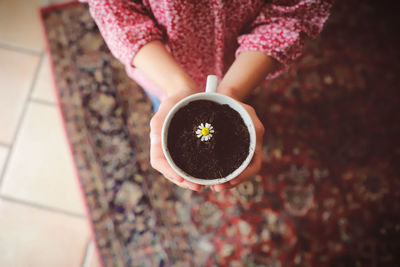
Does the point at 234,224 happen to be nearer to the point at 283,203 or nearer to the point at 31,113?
the point at 283,203

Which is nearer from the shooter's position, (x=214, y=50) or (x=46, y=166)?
(x=214, y=50)

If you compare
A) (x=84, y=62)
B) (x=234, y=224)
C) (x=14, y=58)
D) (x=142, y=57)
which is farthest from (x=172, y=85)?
(x=14, y=58)

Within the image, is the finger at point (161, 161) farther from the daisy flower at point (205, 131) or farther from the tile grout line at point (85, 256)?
the tile grout line at point (85, 256)

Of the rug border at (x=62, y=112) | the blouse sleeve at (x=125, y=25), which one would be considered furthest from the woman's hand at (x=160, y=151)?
the rug border at (x=62, y=112)

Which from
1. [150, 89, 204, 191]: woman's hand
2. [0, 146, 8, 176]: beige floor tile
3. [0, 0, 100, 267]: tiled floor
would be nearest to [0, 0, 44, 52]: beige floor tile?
[0, 0, 100, 267]: tiled floor

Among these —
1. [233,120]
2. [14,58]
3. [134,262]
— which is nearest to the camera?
[233,120]

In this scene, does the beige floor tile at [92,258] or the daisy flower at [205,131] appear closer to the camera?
the daisy flower at [205,131]

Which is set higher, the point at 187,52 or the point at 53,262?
the point at 187,52

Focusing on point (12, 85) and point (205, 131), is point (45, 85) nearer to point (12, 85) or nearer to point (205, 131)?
point (12, 85)
